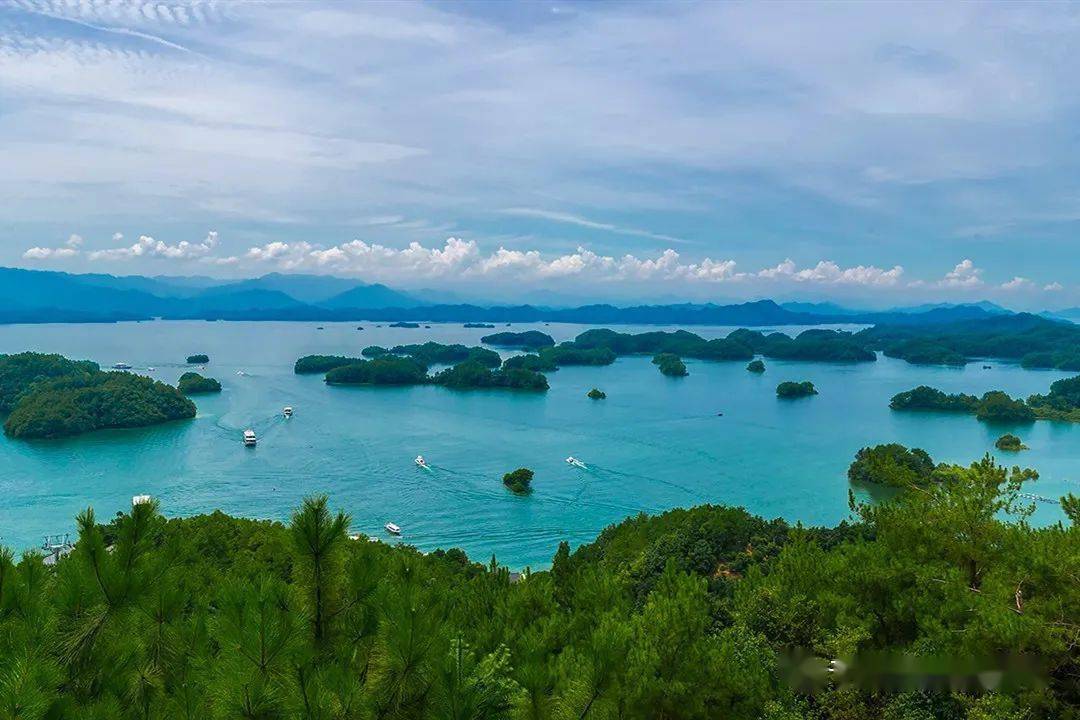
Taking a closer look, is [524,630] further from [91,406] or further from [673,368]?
[673,368]

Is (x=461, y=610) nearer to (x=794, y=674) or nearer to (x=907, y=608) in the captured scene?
(x=794, y=674)

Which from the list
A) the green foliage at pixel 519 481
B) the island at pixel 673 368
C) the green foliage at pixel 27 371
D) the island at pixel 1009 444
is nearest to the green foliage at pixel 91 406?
the green foliage at pixel 27 371

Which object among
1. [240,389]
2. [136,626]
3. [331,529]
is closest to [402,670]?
[331,529]

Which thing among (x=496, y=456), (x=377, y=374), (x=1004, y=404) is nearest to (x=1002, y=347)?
(x=1004, y=404)

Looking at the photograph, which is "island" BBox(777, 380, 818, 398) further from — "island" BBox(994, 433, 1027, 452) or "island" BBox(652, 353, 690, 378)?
"island" BBox(994, 433, 1027, 452)

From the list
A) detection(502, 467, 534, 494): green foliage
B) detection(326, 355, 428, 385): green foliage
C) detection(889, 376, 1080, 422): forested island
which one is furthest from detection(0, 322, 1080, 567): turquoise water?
detection(326, 355, 428, 385): green foliage

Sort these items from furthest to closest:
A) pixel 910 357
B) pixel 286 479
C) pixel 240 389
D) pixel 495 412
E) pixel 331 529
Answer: pixel 910 357, pixel 240 389, pixel 495 412, pixel 286 479, pixel 331 529
